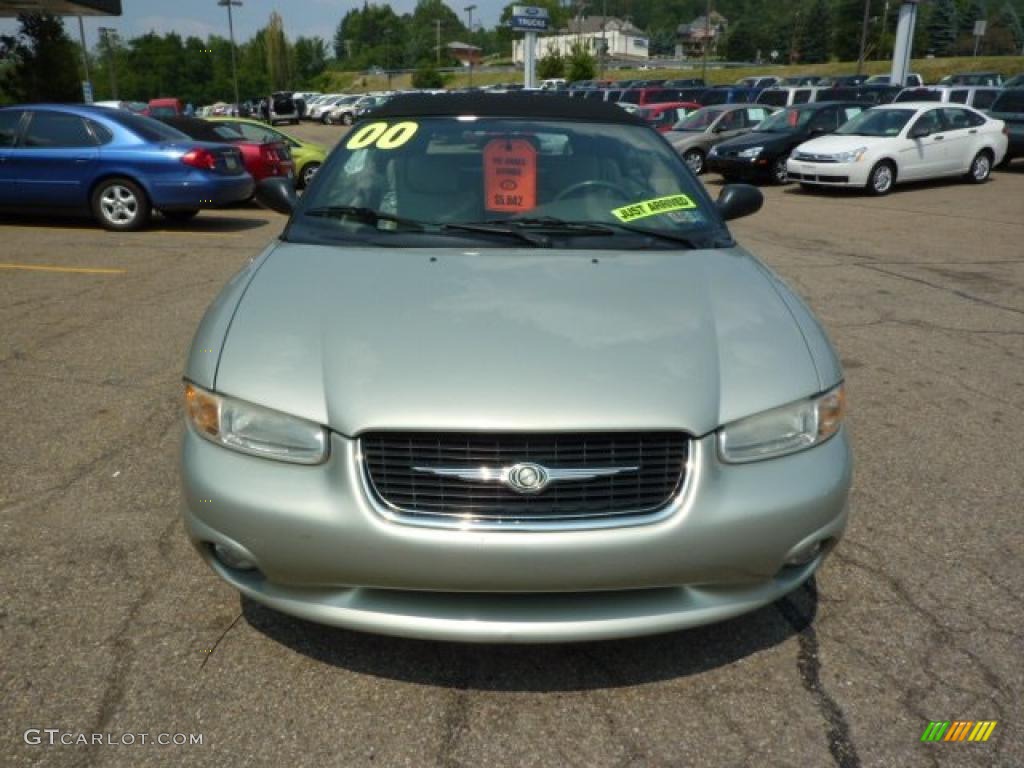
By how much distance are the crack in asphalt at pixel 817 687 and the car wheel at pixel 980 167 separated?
16.5m

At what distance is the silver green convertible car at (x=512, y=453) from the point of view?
2.23m

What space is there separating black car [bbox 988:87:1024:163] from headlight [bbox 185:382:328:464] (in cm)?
2036

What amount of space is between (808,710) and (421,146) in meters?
2.69

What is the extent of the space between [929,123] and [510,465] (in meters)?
16.2

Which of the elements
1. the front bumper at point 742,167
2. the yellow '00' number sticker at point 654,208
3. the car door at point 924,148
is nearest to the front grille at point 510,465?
the yellow '00' number sticker at point 654,208

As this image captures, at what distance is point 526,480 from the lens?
7.30 ft

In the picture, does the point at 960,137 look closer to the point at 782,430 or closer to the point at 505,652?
the point at 782,430

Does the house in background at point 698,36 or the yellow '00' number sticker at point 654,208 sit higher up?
the house in background at point 698,36

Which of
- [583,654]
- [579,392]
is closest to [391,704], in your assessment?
[583,654]

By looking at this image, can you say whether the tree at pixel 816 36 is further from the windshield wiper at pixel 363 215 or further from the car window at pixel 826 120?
the windshield wiper at pixel 363 215

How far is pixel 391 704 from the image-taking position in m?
2.46

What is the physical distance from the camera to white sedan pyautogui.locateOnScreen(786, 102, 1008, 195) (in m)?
15.1

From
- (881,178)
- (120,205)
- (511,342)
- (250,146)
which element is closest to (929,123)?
(881,178)

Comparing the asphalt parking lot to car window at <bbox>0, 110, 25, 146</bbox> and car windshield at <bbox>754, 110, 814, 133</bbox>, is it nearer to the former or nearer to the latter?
car window at <bbox>0, 110, 25, 146</bbox>
